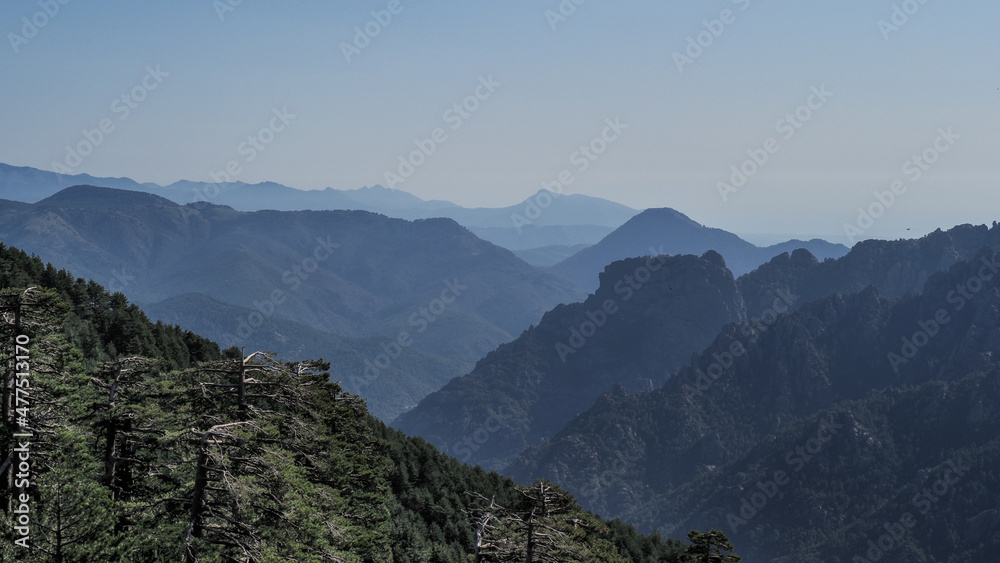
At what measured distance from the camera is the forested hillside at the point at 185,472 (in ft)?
75.4

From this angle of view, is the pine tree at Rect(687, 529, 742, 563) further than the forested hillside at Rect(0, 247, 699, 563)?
Yes

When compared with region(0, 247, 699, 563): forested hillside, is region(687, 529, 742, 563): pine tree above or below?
below

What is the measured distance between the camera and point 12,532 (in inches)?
917

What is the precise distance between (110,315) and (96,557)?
8363 centimetres

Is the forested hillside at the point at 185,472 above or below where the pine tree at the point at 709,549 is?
above

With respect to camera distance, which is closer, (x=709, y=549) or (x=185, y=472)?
(x=185, y=472)

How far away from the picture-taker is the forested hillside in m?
23.0

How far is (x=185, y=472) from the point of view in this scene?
79.8 ft

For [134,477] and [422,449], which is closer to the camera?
[134,477]

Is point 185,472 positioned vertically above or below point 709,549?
above

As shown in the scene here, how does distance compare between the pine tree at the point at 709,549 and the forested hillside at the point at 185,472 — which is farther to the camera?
the pine tree at the point at 709,549

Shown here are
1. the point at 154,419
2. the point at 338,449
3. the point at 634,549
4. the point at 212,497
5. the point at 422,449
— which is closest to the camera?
the point at 212,497

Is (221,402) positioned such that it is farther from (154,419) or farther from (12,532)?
(12,532)

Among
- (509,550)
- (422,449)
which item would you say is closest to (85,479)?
(509,550)
